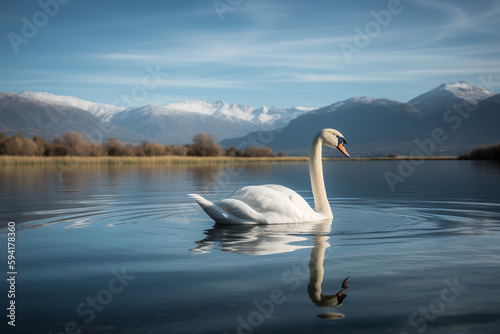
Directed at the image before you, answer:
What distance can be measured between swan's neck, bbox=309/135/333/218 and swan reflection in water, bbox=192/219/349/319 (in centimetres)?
28

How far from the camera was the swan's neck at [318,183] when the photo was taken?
10344 mm

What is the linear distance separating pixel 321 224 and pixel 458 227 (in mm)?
2751

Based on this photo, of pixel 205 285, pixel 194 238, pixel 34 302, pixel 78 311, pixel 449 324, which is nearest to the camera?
pixel 449 324

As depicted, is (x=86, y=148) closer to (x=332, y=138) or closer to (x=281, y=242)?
(x=332, y=138)

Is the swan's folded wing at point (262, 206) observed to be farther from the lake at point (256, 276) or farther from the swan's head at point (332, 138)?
the swan's head at point (332, 138)

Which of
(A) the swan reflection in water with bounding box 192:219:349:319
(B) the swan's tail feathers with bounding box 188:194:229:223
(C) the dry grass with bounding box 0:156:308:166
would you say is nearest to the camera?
(A) the swan reflection in water with bounding box 192:219:349:319

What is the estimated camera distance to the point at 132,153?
3066 inches

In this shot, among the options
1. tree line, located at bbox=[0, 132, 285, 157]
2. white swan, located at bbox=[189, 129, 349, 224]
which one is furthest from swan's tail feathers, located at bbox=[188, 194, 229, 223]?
tree line, located at bbox=[0, 132, 285, 157]

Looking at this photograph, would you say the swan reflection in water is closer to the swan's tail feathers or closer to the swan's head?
the swan's tail feathers

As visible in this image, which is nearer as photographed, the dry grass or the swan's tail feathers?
the swan's tail feathers

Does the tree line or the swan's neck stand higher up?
the tree line

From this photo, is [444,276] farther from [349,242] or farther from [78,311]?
[78,311]

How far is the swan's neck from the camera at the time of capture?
10.3m

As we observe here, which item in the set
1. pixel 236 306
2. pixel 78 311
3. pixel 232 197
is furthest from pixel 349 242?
pixel 78 311
